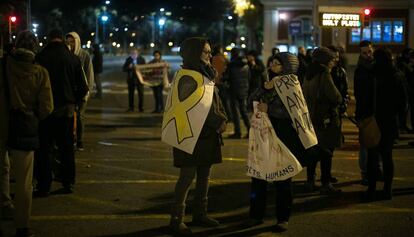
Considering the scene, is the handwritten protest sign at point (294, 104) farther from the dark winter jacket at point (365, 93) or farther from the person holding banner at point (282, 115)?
the dark winter jacket at point (365, 93)

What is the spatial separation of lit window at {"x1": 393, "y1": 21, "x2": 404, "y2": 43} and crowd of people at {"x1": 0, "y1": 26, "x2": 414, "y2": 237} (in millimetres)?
36636

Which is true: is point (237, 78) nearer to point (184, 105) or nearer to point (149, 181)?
point (149, 181)

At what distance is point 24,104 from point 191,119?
1.61m

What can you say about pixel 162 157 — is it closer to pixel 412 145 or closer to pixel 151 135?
pixel 151 135

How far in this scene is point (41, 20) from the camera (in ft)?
195

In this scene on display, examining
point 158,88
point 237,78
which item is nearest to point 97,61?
point 158,88

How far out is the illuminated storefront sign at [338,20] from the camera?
19.9 meters

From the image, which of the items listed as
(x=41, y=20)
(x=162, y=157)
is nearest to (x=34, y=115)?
(x=162, y=157)

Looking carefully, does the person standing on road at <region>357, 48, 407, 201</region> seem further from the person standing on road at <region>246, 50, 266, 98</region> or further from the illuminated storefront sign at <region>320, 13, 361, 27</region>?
the illuminated storefront sign at <region>320, 13, 361, 27</region>

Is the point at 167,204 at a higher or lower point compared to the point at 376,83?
lower

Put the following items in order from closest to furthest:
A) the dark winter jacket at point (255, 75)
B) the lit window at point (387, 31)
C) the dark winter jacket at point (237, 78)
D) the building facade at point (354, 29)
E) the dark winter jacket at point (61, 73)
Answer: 1. the dark winter jacket at point (61, 73)
2. the dark winter jacket at point (237, 78)
3. the dark winter jacket at point (255, 75)
4. the building facade at point (354, 29)
5. the lit window at point (387, 31)

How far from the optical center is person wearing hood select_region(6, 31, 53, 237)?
6473mm

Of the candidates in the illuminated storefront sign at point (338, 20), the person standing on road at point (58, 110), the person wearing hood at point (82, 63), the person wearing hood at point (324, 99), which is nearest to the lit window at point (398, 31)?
the illuminated storefront sign at point (338, 20)

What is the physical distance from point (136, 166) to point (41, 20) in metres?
51.3
